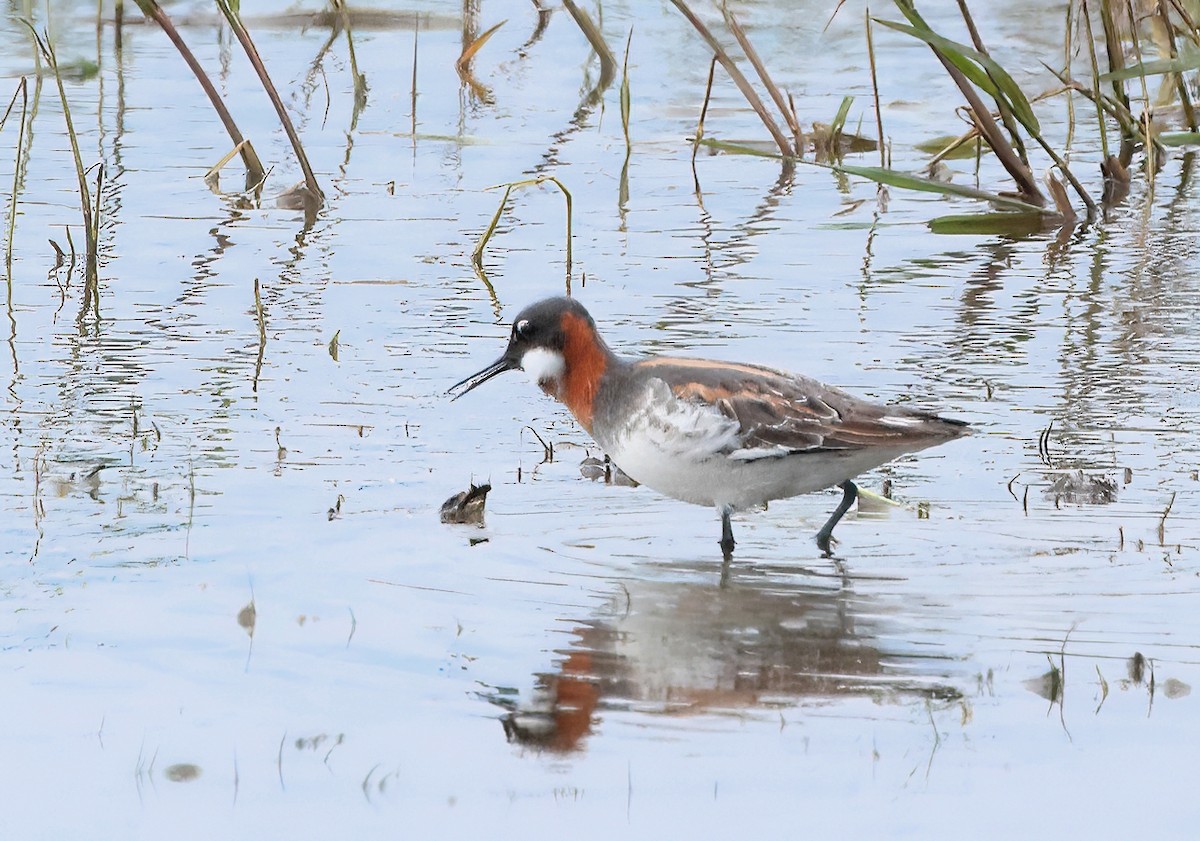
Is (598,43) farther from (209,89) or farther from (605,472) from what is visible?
(605,472)

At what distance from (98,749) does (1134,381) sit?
5.18m

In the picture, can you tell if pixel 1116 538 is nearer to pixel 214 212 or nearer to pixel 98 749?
pixel 98 749

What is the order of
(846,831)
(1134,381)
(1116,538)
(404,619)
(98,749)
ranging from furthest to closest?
1. (1134,381)
2. (1116,538)
3. (404,619)
4. (98,749)
5. (846,831)

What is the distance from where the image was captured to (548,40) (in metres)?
17.2

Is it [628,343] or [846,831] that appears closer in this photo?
[846,831]

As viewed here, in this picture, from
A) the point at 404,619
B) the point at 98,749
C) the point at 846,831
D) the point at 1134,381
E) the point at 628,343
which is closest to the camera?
the point at 846,831

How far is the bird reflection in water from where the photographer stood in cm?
546

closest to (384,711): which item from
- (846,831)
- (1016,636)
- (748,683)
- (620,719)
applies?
(620,719)

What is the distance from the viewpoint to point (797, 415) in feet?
23.0

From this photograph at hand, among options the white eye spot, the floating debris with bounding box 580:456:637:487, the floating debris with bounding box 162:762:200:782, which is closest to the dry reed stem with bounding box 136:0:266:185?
the white eye spot

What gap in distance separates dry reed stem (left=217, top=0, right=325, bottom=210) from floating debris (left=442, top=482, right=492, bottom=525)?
4.21m

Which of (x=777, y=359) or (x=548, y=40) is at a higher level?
(x=548, y=40)

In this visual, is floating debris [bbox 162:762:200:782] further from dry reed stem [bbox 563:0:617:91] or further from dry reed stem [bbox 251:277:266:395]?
dry reed stem [bbox 563:0:617:91]

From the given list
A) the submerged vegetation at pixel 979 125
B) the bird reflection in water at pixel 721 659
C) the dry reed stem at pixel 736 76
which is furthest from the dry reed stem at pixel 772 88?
the bird reflection in water at pixel 721 659
